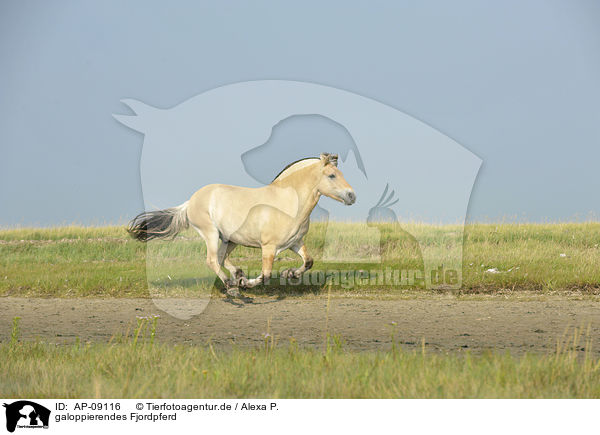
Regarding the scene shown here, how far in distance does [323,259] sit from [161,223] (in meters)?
5.50

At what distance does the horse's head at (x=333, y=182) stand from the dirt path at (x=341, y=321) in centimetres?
205

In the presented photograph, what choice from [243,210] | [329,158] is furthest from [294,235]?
[329,158]

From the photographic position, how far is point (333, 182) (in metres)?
10.5

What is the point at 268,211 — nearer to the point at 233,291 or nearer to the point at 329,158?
the point at 329,158

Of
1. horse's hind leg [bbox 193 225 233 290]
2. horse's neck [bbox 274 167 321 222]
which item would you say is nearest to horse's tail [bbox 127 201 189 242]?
horse's hind leg [bbox 193 225 233 290]

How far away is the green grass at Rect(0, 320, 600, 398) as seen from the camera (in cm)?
478

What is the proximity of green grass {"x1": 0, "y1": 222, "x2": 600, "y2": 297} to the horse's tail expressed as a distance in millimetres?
1493

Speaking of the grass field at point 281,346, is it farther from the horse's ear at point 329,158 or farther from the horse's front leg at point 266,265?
the horse's ear at point 329,158

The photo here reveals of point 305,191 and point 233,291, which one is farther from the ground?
point 305,191

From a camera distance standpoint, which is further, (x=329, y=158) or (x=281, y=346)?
(x=329, y=158)

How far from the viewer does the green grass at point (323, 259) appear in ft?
43.1

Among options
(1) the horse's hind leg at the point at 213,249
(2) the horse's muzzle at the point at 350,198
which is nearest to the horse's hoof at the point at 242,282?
(1) the horse's hind leg at the point at 213,249
